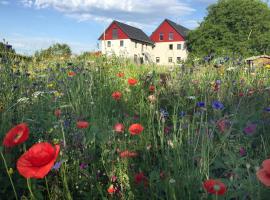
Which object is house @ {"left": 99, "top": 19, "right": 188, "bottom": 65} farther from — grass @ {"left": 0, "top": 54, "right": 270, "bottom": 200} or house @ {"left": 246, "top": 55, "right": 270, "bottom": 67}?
grass @ {"left": 0, "top": 54, "right": 270, "bottom": 200}

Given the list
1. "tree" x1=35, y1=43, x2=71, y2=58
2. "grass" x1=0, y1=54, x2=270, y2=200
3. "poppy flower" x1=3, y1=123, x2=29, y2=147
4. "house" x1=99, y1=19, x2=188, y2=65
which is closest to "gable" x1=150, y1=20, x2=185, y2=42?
"house" x1=99, y1=19, x2=188, y2=65

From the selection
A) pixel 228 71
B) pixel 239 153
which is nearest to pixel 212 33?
pixel 228 71

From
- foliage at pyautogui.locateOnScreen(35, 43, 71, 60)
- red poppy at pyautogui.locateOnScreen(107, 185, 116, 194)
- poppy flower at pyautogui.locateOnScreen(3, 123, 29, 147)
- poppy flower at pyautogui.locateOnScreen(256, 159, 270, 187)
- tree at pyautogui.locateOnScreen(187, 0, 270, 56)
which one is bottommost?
red poppy at pyautogui.locateOnScreen(107, 185, 116, 194)

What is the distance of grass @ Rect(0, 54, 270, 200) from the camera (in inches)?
69.8

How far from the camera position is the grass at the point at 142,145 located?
5.82ft

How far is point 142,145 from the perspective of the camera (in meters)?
2.52

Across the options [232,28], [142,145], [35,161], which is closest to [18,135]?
[35,161]

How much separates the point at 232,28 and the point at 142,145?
43.1 meters

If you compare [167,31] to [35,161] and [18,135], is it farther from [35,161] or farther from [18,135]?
[35,161]

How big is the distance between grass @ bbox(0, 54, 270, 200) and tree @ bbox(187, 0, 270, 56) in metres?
37.6

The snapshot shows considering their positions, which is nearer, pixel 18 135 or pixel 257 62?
pixel 18 135

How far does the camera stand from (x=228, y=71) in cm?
510

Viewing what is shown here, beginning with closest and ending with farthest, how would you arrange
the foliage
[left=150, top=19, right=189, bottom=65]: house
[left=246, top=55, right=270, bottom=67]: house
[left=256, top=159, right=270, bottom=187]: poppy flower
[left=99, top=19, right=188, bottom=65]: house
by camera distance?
[left=256, top=159, right=270, bottom=187]: poppy flower
[left=246, top=55, right=270, bottom=67]: house
the foliage
[left=99, top=19, right=188, bottom=65]: house
[left=150, top=19, right=189, bottom=65]: house

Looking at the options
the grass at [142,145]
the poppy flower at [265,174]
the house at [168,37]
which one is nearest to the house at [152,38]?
the house at [168,37]
